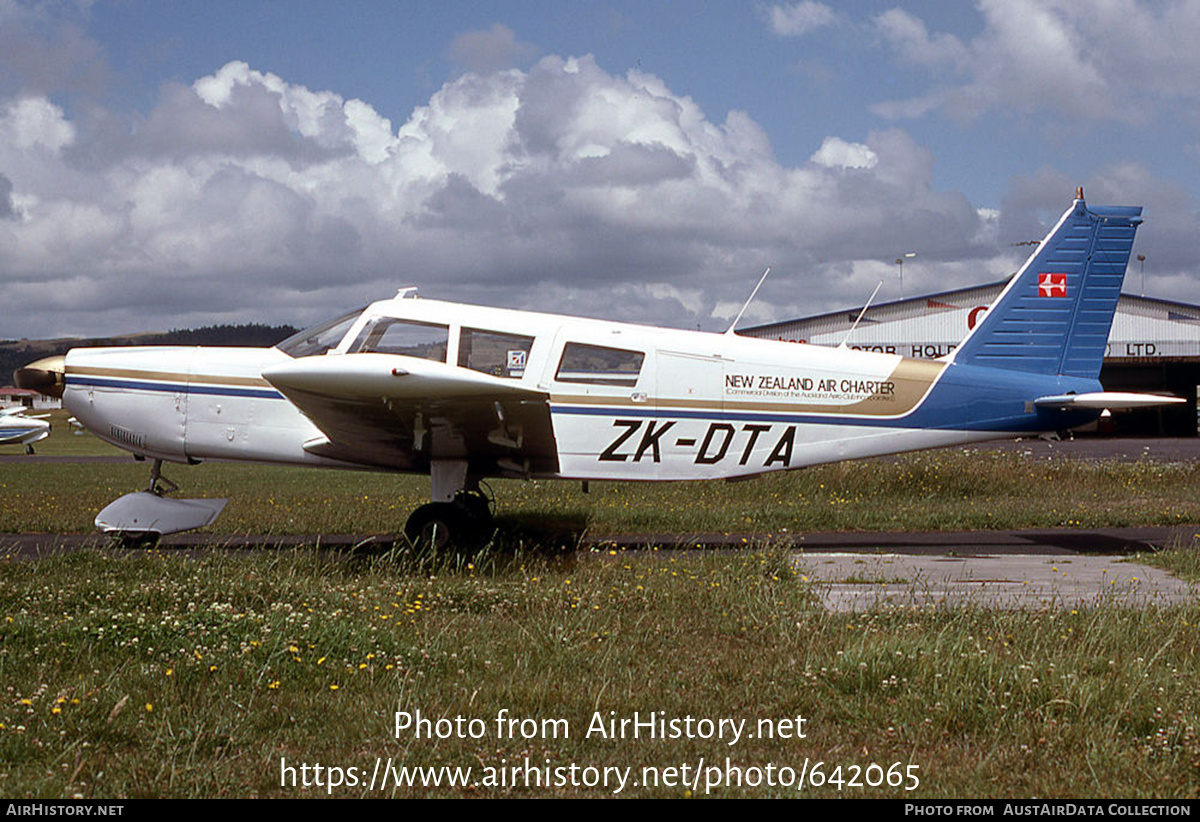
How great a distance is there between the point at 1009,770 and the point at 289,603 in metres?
3.92

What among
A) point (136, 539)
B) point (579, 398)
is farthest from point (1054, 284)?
point (136, 539)

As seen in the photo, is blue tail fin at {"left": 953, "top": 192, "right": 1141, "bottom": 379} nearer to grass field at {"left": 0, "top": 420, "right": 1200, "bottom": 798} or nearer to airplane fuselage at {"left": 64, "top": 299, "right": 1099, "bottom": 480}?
airplane fuselage at {"left": 64, "top": 299, "right": 1099, "bottom": 480}

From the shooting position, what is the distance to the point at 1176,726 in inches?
141

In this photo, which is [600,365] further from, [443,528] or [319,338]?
[319,338]

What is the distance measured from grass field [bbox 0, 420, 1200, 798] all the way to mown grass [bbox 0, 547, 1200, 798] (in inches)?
0.6

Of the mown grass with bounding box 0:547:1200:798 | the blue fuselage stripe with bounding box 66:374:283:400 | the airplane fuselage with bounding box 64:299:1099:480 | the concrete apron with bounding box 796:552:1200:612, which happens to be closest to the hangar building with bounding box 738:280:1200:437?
the airplane fuselage with bounding box 64:299:1099:480

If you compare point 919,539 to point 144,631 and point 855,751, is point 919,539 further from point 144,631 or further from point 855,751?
point 144,631

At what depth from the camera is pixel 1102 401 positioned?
8812 mm

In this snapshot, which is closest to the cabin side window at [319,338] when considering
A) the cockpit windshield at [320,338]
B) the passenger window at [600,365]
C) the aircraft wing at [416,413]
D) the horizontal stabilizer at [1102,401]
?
the cockpit windshield at [320,338]

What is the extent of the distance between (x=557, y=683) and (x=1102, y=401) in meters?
6.78

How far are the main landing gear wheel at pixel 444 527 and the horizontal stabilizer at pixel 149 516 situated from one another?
74.8 inches

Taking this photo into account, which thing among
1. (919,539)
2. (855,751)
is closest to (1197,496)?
(919,539)

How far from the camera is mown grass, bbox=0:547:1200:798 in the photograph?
A: 3.36 meters

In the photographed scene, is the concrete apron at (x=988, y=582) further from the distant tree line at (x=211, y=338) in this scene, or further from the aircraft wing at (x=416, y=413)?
the distant tree line at (x=211, y=338)
